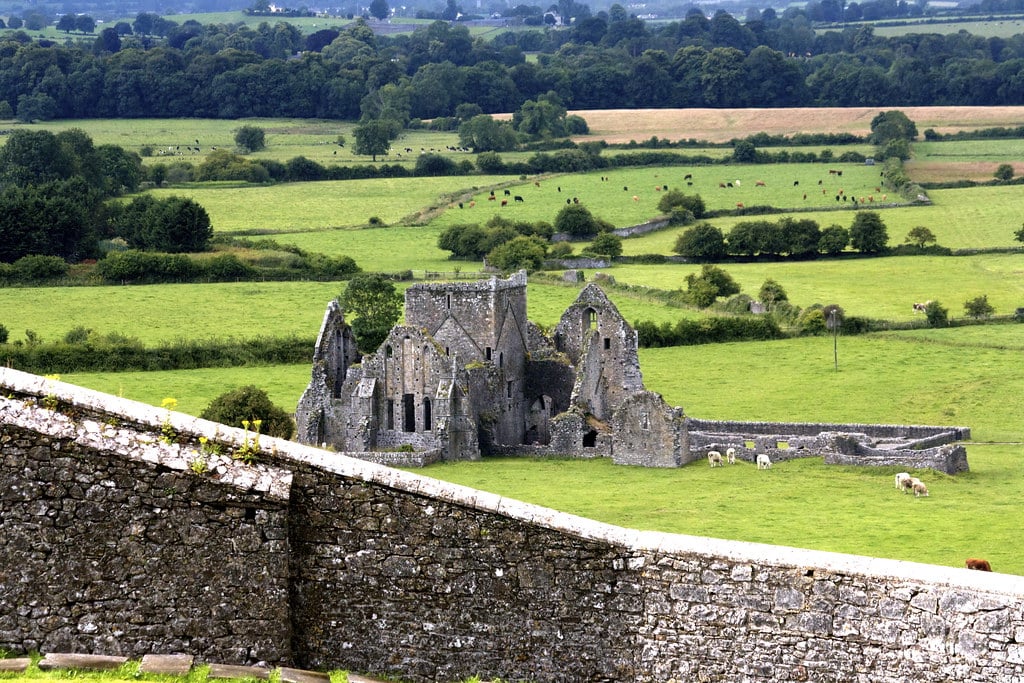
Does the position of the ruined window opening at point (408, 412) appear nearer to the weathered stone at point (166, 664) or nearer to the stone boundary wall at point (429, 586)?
the stone boundary wall at point (429, 586)

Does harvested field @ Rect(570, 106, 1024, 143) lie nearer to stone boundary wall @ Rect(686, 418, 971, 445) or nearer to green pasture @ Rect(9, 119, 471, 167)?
green pasture @ Rect(9, 119, 471, 167)

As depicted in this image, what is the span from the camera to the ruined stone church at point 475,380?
172 feet

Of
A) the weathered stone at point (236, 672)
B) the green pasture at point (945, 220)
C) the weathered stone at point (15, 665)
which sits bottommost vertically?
the green pasture at point (945, 220)

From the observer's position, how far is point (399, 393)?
53969mm

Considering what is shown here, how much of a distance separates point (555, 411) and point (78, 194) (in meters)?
58.5

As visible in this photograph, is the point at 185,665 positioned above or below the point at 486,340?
above

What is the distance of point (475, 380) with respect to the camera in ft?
178

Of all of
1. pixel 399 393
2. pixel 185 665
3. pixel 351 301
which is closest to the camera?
pixel 185 665

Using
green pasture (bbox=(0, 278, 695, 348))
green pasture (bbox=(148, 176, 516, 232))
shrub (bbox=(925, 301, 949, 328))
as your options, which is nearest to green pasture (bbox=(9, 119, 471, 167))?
green pasture (bbox=(148, 176, 516, 232))

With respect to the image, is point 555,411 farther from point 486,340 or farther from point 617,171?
point 617,171

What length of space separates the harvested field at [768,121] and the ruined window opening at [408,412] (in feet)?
374

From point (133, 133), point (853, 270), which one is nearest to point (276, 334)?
point (853, 270)

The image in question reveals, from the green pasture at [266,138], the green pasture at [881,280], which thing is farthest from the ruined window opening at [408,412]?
the green pasture at [266,138]

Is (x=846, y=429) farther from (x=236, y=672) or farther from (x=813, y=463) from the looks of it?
(x=236, y=672)
